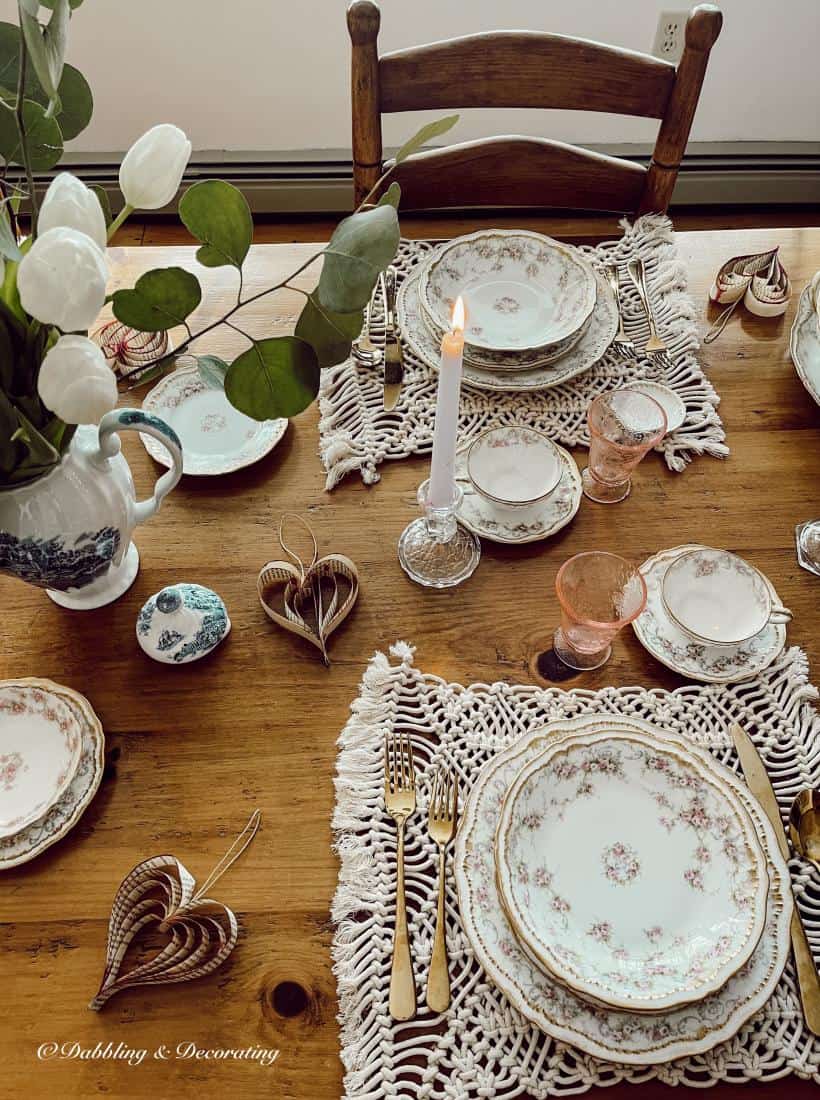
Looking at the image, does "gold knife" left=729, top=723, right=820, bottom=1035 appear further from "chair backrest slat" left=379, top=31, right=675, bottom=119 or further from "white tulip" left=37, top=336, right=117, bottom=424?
"chair backrest slat" left=379, top=31, right=675, bottom=119

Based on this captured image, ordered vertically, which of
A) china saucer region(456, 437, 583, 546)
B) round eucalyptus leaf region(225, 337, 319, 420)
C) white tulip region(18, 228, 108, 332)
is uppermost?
white tulip region(18, 228, 108, 332)

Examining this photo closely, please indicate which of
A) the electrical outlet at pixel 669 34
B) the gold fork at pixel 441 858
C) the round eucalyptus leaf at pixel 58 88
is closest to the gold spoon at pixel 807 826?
the gold fork at pixel 441 858

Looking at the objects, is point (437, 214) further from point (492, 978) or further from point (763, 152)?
point (492, 978)

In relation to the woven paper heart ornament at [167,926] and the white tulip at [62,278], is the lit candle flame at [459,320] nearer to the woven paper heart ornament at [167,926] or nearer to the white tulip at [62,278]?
the white tulip at [62,278]

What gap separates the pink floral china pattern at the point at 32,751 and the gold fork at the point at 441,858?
284 millimetres

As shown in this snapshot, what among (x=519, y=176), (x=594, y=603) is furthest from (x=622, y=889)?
(x=519, y=176)

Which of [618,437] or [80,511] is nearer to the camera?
[80,511]

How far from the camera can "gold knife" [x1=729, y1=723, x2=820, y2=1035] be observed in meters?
0.60

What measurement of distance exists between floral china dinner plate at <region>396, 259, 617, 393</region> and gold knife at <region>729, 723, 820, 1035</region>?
0.42m

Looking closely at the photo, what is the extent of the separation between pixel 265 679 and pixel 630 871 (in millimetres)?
333

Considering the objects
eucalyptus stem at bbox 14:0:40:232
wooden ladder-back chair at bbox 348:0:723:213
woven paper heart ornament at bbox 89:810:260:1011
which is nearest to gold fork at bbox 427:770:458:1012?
woven paper heart ornament at bbox 89:810:260:1011

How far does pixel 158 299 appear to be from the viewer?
0.63 metres

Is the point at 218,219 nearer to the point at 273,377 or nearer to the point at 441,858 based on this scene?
the point at 273,377

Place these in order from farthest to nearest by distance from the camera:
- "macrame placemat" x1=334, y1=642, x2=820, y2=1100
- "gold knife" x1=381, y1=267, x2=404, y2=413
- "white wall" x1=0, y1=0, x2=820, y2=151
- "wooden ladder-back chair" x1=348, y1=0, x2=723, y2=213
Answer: "white wall" x1=0, y1=0, x2=820, y2=151 < "wooden ladder-back chair" x1=348, y1=0, x2=723, y2=213 < "gold knife" x1=381, y1=267, x2=404, y2=413 < "macrame placemat" x1=334, y1=642, x2=820, y2=1100
